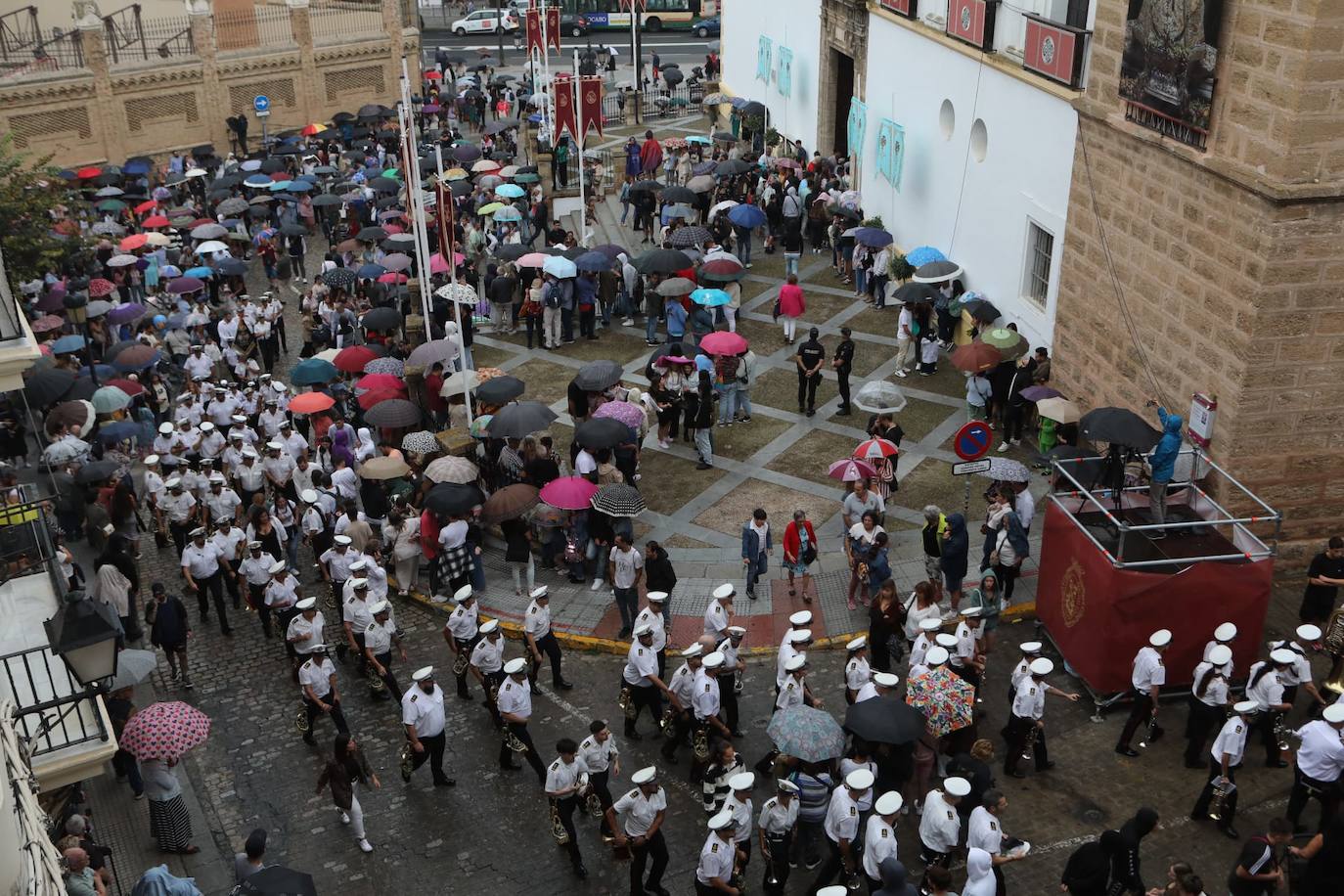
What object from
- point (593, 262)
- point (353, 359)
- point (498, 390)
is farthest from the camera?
point (593, 262)

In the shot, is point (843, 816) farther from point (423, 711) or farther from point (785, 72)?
point (785, 72)

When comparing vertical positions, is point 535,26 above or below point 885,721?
above

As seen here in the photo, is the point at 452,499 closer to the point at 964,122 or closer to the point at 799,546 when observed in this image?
the point at 799,546

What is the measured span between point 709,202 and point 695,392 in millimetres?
12766

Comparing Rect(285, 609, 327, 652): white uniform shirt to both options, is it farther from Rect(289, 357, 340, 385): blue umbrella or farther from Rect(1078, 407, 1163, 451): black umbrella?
Rect(1078, 407, 1163, 451): black umbrella

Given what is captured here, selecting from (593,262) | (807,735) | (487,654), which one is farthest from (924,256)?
(807,735)

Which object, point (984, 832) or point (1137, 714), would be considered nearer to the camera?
point (984, 832)

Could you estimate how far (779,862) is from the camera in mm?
11883

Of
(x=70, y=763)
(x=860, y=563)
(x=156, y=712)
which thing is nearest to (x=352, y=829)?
(x=156, y=712)

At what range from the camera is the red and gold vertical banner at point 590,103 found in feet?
90.9

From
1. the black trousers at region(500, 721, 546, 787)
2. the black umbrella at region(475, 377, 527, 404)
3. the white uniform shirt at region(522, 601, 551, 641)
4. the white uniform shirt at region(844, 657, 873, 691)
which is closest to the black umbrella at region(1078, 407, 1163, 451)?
the white uniform shirt at region(844, 657, 873, 691)

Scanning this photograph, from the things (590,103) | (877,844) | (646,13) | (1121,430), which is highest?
(590,103)

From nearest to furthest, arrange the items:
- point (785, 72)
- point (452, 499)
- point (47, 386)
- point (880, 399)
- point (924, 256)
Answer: point (452, 499)
point (880, 399)
point (47, 386)
point (924, 256)
point (785, 72)

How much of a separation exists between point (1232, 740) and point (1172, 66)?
881cm
